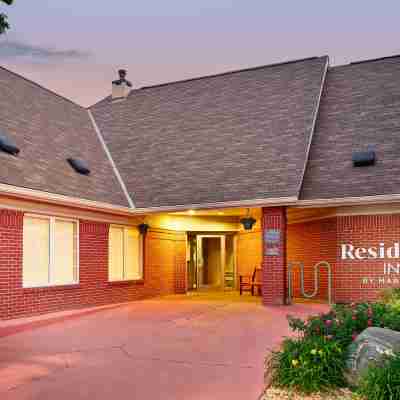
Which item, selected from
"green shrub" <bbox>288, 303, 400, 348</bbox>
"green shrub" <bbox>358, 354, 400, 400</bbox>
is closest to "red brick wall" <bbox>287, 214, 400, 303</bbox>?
"green shrub" <bbox>288, 303, 400, 348</bbox>

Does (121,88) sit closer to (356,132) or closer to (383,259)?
(356,132)

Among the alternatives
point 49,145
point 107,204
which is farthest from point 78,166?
point 107,204

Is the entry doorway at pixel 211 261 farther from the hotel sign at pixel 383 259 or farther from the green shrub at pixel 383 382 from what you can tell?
the green shrub at pixel 383 382

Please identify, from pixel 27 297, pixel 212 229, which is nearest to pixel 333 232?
pixel 212 229

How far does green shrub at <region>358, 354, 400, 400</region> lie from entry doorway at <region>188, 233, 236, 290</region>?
14.8 metres

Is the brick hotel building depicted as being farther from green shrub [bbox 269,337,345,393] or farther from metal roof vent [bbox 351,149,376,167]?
green shrub [bbox 269,337,345,393]

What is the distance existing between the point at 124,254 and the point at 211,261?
5.45 m

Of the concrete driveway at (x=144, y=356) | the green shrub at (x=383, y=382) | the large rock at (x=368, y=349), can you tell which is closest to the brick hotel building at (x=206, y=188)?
the concrete driveway at (x=144, y=356)

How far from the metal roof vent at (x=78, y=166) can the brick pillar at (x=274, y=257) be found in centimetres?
535

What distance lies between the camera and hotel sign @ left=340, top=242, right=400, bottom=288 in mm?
14555

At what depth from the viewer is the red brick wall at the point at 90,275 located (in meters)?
12.0

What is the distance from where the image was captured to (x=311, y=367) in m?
6.34

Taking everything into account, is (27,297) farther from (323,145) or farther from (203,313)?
(323,145)

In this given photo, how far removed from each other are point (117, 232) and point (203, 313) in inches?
175
